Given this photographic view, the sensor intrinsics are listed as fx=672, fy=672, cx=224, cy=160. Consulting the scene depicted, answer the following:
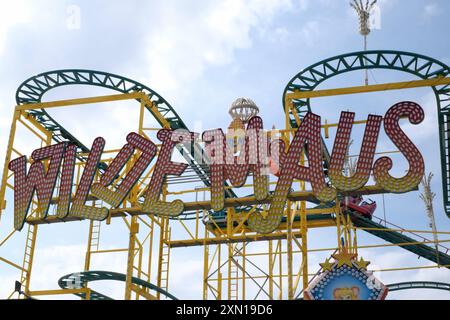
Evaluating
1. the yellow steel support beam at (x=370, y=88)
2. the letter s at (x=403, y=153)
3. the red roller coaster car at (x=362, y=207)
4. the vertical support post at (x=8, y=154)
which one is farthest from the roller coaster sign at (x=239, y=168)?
the red roller coaster car at (x=362, y=207)

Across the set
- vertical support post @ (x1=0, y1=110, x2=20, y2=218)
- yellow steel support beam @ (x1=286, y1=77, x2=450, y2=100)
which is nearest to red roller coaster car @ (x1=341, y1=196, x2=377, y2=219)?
yellow steel support beam @ (x1=286, y1=77, x2=450, y2=100)

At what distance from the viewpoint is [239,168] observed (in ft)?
65.1

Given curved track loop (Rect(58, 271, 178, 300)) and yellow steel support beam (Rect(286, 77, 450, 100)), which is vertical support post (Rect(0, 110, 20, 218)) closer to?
curved track loop (Rect(58, 271, 178, 300))

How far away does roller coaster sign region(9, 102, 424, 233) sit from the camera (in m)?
18.9

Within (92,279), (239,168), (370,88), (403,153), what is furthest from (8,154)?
(403,153)

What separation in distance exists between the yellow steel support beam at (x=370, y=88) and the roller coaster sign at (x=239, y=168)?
5.59ft

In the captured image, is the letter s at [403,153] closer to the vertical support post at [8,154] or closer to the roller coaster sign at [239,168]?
the roller coaster sign at [239,168]

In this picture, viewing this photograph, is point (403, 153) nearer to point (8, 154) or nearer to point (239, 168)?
point (239, 168)

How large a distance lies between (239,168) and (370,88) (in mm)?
5001

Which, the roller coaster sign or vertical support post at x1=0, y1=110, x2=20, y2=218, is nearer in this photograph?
the roller coaster sign

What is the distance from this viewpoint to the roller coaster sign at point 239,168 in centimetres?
1891

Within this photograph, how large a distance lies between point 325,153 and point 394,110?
216 inches

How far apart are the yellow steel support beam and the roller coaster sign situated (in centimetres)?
170
